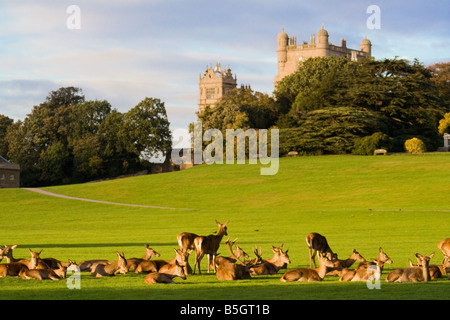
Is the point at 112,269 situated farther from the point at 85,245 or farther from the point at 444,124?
the point at 444,124

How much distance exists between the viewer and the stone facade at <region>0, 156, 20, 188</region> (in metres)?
100

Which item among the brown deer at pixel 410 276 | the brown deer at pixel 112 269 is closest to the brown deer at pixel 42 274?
the brown deer at pixel 112 269

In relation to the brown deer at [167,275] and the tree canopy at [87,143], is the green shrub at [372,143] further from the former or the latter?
the brown deer at [167,275]

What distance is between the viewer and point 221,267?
56.3ft

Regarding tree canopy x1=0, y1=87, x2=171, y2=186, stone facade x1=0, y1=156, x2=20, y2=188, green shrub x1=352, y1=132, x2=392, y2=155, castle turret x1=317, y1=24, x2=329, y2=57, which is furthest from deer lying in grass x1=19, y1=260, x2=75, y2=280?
castle turret x1=317, y1=24, x2=329, y2=57

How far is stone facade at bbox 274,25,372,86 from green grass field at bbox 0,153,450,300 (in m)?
88.8

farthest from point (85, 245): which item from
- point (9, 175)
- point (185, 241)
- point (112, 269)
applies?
point (9, 175)

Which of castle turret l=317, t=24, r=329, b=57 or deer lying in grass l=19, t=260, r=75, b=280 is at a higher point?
castle turret l=317, t=24, r=329, b=57

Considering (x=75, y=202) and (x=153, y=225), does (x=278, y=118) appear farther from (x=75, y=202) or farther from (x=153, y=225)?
(x=153, y=225)

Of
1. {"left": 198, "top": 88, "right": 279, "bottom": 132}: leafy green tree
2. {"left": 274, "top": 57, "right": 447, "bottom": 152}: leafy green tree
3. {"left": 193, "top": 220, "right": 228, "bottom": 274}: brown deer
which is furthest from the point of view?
{"left": 198, "top": 88, "right": 279, "bottom": 132}: leafy green tree

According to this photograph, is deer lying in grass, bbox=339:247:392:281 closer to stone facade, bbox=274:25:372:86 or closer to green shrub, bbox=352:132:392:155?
green shrub, bbox=352:132:392:155

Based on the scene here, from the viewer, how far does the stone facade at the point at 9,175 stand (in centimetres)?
10031
